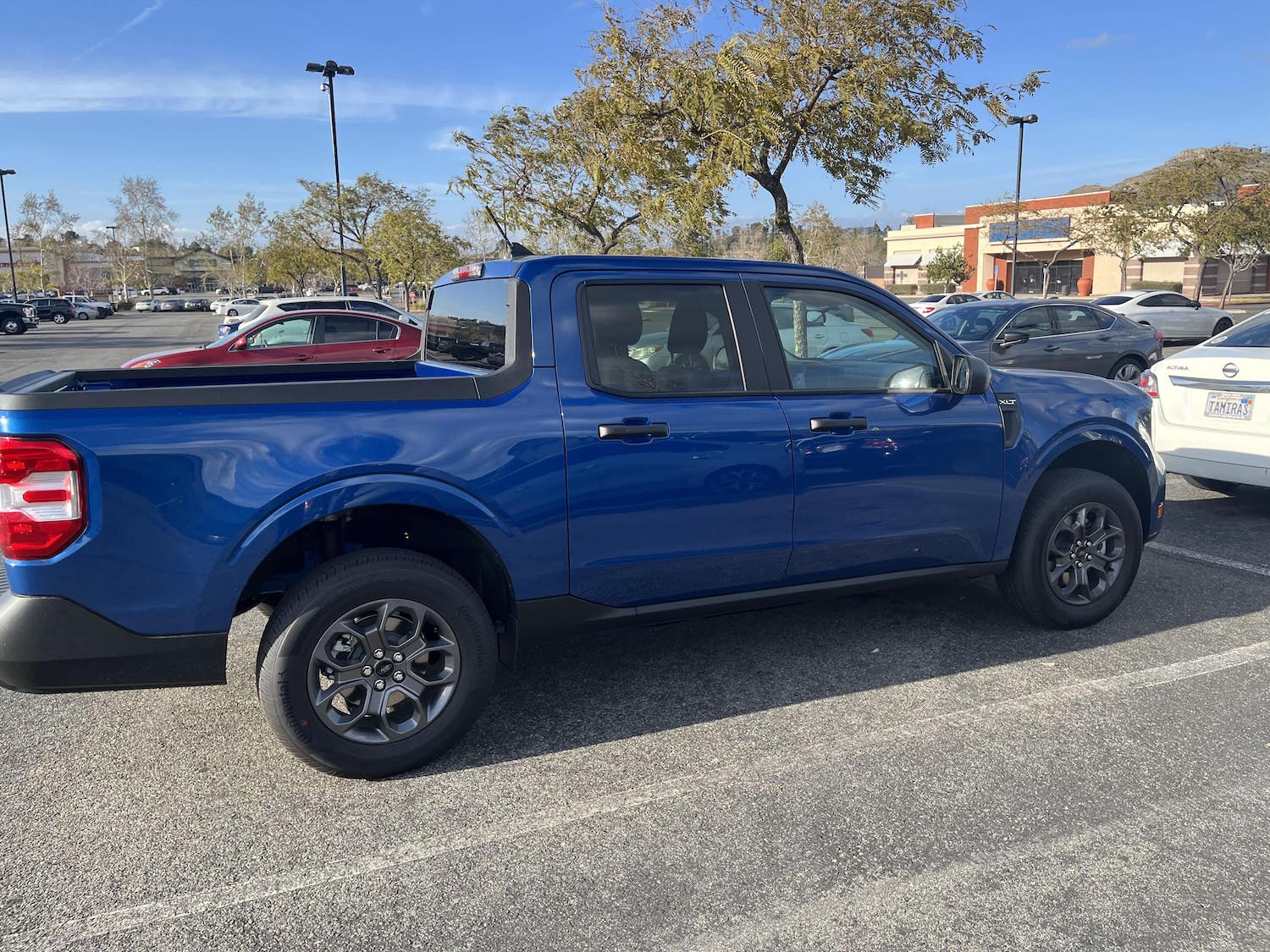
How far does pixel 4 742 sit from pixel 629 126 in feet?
37.1

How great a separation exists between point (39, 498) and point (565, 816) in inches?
76.1

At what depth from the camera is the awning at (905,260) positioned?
76.9m

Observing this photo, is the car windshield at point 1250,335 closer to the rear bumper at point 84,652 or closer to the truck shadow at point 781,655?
the truck shadow at point 781,655

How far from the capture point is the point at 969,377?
4.12 m

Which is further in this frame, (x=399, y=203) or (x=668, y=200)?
(x=399, y=203)

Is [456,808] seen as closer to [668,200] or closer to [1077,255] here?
[668,200]

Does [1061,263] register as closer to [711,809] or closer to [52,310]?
[711,809]

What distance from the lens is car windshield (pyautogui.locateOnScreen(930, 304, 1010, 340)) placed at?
1207cm

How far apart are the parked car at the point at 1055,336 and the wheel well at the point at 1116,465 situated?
6.79m

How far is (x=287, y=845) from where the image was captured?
2939 mm

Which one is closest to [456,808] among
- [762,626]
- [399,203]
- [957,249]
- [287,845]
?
[287,845]

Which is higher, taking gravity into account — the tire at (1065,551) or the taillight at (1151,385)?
the taillight at (1151,385)

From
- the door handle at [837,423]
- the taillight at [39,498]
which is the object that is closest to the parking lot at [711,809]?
the taillight at [39,498]

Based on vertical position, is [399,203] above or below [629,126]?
above
